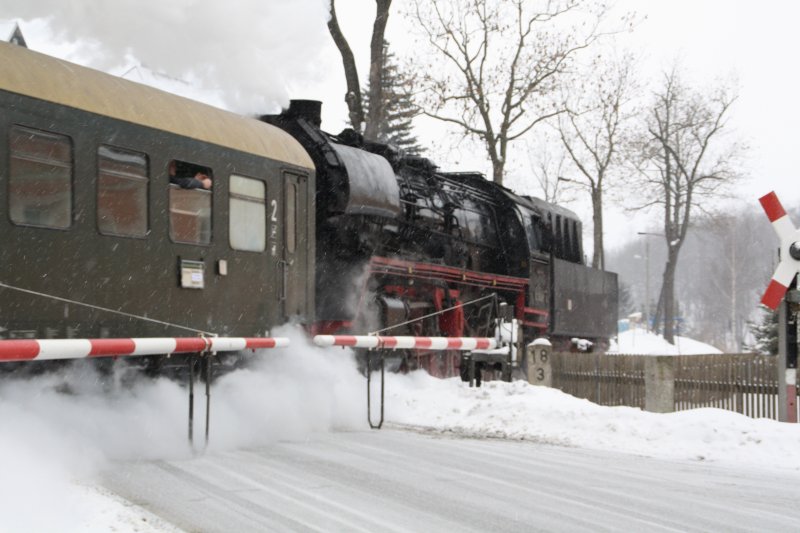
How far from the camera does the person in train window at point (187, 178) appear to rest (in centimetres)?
921

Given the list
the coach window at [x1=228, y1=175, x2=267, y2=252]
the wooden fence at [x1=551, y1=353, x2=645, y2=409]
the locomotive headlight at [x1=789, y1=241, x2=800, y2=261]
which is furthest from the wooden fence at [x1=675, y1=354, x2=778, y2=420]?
the coach window at [x1=228, y1=175, x2=267, y2=252]

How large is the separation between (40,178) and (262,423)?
333 centimetres

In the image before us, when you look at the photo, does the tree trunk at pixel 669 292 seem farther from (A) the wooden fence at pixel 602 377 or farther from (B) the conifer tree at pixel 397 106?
(A) the wooden fence at pixel 602 377

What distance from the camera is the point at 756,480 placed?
774 cm

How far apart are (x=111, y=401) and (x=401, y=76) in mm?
26682

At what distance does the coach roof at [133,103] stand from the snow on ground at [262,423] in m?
2.45

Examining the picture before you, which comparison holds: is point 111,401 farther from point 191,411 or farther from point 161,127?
point 161,127

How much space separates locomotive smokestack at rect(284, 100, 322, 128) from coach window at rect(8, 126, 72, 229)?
5.35m

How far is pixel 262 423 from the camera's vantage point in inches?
362

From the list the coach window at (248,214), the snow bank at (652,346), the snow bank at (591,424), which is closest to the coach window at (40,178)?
the coach window at (248,214)

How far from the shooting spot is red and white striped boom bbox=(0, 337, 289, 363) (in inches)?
253

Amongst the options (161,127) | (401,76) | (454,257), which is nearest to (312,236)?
(161,127)

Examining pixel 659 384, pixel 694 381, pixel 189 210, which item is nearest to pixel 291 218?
pixel 189 210

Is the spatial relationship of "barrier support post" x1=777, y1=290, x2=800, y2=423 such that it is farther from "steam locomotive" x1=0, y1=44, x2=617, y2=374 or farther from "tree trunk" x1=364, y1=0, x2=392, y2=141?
"tree trunk" x1=364, y1=0, x2=392, y2=141
